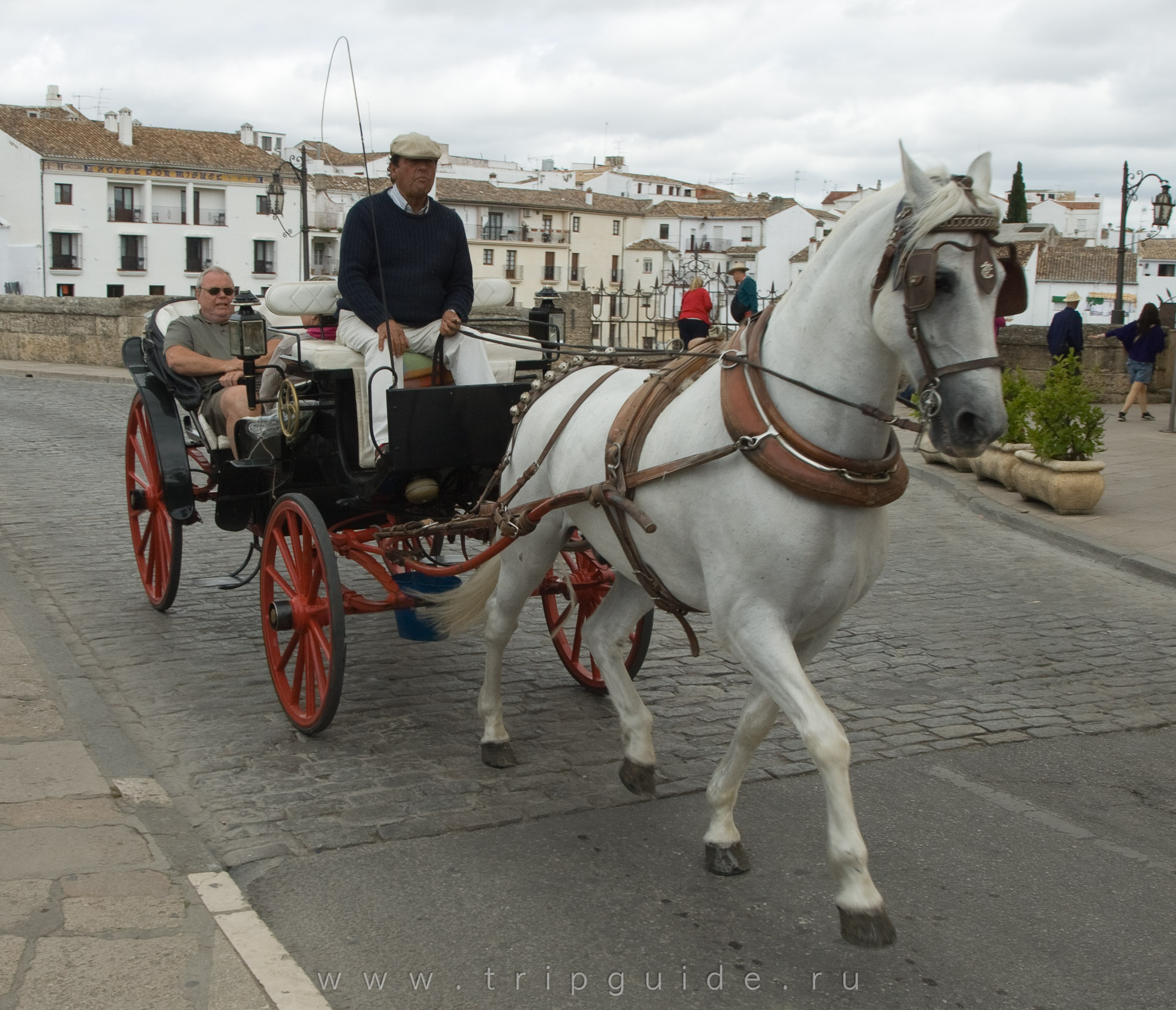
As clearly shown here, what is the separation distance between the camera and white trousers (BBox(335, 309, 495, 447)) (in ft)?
17.4

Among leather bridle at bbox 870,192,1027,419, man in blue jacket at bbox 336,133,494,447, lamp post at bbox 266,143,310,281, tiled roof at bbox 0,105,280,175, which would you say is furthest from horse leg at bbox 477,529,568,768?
tiled roof at bbox 0,105,280,175

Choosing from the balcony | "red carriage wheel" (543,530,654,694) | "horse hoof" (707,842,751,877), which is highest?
the balcony

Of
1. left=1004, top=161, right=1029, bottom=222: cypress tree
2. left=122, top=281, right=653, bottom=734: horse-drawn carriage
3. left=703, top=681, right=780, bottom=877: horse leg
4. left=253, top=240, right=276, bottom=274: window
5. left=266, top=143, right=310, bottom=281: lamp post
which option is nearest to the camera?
left=703, top=681, right=780, bottom=877: horse leg

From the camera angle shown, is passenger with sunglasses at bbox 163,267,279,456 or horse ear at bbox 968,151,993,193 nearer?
horse ear at bbox 968,151,993,193

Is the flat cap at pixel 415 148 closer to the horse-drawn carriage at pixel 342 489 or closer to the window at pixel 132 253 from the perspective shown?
the horse-drawn carriage at pixel 342 489

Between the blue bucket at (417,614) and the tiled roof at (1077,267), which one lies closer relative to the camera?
the blue bucket at (417,614)

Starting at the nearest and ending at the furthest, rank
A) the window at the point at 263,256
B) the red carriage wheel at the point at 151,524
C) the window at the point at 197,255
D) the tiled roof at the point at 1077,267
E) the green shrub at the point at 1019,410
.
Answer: the red carriage wheel at the point at 151,524 → the green shrub at the point at 1019,410 → the window at the point at 197,255 → the tiled roof at the point at 1077,267 → the window at the point at 263,256

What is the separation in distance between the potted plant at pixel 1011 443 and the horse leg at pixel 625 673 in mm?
7650

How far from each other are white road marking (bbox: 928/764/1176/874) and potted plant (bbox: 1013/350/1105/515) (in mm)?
6343

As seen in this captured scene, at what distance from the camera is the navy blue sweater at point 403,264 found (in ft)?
17.5

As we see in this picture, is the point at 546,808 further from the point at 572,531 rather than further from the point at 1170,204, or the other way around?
the point at 1170,204

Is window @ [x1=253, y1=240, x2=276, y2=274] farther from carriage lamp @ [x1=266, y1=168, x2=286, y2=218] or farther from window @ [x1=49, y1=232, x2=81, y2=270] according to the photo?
carriage lamp @ [x1=266, y1=168, x2=286, y2=218]

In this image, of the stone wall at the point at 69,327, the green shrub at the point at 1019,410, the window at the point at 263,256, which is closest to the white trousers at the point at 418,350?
the green shrub at the point at 1019,410

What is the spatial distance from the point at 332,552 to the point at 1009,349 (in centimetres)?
1697
